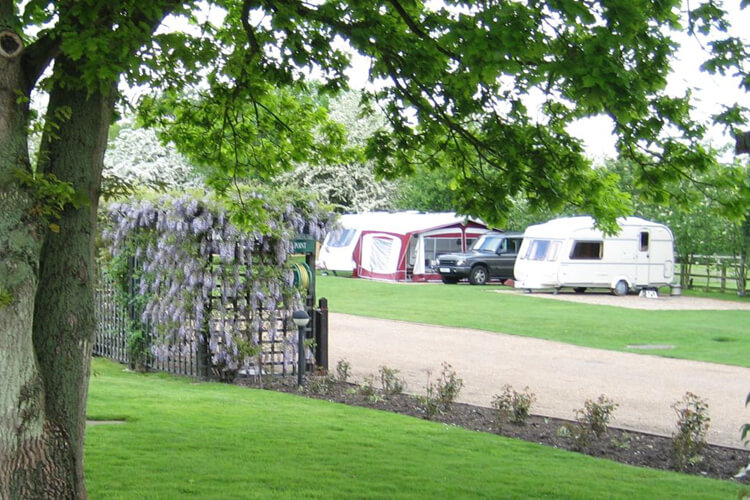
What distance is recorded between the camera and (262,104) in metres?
9.68

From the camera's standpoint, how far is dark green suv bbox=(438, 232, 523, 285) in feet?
119

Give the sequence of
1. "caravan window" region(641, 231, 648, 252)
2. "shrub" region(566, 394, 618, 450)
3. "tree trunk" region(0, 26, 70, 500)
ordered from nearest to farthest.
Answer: "tree trunk" region(0, 26, 70, 500)
"shrub" region(566, 394, 618, 450)
"caravan window" region(641, 231, 648, 252)

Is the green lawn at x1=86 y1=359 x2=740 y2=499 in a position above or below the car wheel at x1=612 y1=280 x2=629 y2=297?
below

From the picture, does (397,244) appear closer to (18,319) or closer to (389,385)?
(389,385)

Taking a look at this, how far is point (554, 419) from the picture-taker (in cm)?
1045

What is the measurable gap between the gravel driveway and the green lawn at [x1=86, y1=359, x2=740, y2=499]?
86.9 inches

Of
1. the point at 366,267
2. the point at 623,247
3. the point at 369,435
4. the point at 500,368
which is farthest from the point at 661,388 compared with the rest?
the point at 366,267

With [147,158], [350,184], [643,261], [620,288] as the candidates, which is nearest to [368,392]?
[620,288]

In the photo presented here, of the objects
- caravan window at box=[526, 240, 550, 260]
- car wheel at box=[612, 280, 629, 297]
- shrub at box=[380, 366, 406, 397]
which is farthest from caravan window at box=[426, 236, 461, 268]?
shrub at box=[380, 366, 406, 397]

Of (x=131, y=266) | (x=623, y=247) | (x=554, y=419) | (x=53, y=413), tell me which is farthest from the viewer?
(x=623, y=247)

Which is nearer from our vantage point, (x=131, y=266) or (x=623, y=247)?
(x=131, y=266)

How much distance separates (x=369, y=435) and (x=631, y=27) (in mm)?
4416

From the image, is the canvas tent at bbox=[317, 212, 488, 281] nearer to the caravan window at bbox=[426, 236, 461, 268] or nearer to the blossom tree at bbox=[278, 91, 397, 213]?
the caravan window at bbox=[426, 236, 461, 268]

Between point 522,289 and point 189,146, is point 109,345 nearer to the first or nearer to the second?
point 189,146
